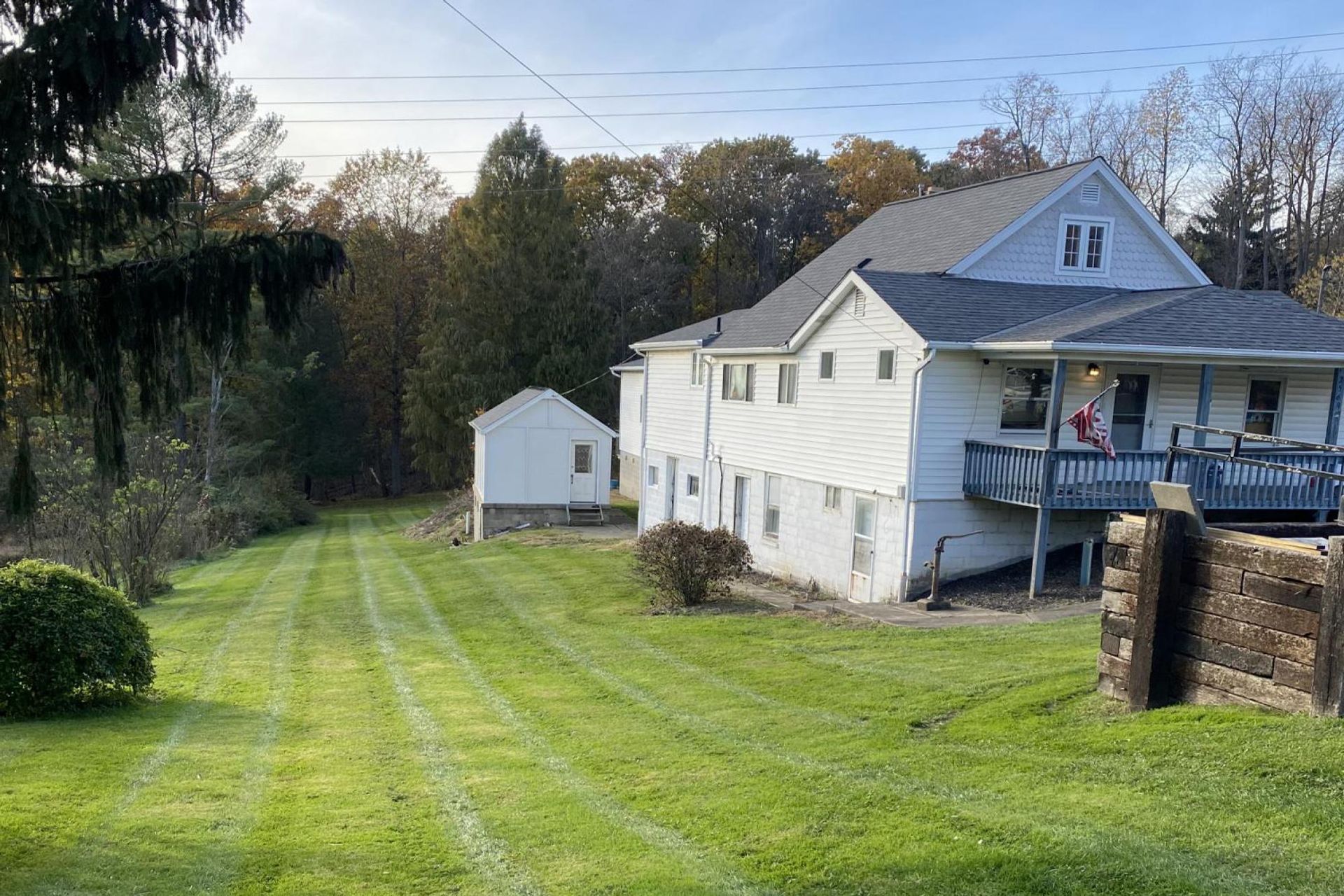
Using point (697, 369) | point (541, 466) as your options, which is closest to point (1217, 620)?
point (697, 369)

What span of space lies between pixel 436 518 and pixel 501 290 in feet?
44.4

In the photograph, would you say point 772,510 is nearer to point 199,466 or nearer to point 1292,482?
point 1292,482

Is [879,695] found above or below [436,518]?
above

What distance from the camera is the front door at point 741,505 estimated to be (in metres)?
22.3

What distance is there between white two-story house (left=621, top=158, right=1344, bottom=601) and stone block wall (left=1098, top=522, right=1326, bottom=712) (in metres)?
8.54

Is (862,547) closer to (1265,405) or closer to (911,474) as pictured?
(911,474)

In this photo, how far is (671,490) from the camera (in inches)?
1061

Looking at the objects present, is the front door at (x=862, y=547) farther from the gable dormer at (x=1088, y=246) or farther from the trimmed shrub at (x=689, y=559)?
the gable dormer at (x=1088, y=246)

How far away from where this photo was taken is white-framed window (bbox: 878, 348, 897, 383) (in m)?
16.8

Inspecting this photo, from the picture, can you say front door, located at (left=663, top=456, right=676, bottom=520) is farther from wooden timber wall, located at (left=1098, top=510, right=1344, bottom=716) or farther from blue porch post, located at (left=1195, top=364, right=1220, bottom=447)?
wooden timber wall, located at (left=1098, top=510, right=1344, bottom=716)

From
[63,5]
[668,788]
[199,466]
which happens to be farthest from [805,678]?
[199,466]

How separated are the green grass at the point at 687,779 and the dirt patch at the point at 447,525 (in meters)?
18.1

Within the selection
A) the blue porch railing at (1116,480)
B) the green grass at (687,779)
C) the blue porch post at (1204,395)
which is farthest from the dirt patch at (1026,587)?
the blue porch post at (1204,395)

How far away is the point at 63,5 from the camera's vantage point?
603 centimetres
